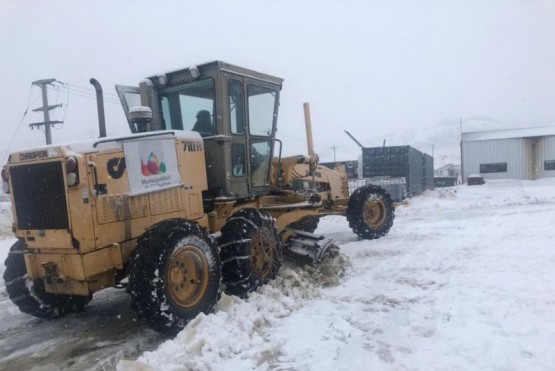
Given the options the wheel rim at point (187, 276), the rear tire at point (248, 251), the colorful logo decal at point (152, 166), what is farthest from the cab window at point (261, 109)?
the wheel rim at point (187, 276)

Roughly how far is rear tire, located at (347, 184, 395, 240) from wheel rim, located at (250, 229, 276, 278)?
13.6 feet

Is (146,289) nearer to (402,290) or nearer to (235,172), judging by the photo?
(235,172)

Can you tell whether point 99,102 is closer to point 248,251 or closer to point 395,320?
point 248,251

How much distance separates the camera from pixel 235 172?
656 centimetres

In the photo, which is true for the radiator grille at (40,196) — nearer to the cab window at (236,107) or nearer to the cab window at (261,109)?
the cab window at (236,107)

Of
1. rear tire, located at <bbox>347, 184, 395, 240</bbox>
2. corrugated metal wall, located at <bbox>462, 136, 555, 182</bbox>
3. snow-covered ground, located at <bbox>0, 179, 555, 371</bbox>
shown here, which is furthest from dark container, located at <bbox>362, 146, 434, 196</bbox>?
snow-covered ground, located at <bbox>0, 179, 555, 371</bbox>

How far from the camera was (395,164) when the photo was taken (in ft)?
80.6

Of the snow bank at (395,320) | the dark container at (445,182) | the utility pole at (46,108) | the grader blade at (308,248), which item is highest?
the utility pole at (46,108)

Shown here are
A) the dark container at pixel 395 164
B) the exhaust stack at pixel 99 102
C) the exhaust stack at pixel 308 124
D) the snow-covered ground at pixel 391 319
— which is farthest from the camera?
the dark container at pixel 395 164

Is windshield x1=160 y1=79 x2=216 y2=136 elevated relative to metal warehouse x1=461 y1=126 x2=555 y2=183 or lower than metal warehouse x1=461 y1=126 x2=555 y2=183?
elevated

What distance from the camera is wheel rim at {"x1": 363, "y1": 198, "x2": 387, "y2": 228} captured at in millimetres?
10398

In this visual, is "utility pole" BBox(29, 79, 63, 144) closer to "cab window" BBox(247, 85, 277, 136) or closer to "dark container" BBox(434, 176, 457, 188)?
"cab window" BBox(247, 85, 277, 136)

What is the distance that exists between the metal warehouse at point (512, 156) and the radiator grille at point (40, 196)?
1431 inches

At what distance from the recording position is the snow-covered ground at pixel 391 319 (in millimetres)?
3926
